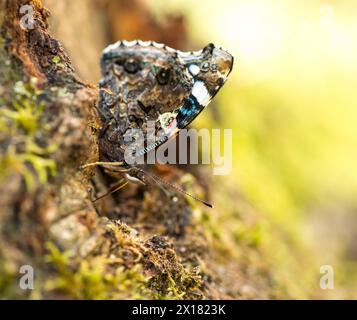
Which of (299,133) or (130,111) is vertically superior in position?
(299,133)

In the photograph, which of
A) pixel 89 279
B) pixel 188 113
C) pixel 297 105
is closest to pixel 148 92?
pixel 188 113

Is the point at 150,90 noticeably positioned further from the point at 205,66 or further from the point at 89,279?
the point at 89,279

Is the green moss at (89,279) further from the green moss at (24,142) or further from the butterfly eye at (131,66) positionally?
the butterfly eye at (131,66)

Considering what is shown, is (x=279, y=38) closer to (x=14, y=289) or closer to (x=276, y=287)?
(x=276, y=287)

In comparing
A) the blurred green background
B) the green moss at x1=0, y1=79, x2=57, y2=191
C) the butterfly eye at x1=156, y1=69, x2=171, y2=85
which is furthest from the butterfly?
the blurred green background

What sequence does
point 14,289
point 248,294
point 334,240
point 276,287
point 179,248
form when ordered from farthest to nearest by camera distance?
point 334,240
point 276,287
point 248,294
point 179,248
point 14,289

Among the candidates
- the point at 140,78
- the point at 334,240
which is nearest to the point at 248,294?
the point at 140,78

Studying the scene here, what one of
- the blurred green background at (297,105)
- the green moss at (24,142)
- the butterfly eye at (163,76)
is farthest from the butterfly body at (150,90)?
the blurred green background at (297,105)
